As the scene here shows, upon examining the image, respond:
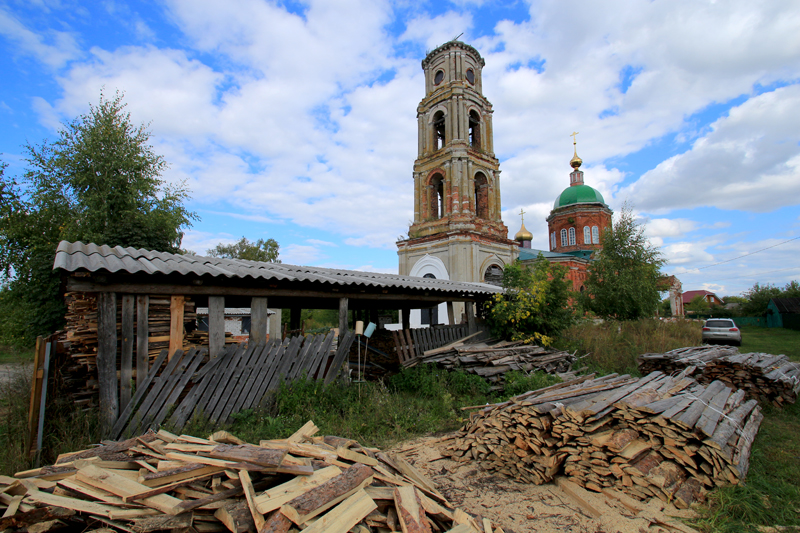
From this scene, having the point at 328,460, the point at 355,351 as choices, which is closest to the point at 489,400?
the point at 355,351

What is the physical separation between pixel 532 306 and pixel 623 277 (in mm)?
9118

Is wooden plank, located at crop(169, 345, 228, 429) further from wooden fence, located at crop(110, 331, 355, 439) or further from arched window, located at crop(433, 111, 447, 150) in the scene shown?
arched window, located at crop(433, 111, 447, 150)

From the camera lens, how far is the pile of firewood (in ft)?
28.5

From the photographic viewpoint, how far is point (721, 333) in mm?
16969

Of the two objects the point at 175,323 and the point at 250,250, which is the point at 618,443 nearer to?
the point at 175,323

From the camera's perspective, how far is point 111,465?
3162 millimetres

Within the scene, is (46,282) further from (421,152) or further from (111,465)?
(421,152)

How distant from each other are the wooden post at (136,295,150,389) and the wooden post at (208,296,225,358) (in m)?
0.83

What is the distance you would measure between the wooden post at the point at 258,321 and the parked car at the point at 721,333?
1940cm

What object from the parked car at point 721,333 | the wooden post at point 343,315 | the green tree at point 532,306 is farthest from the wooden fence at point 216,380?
the parked car at point 721,333

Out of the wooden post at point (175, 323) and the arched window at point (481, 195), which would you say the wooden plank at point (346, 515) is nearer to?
the wooden post at point (175, 323)

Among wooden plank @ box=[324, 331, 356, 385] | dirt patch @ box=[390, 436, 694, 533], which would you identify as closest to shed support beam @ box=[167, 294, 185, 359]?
wooden plank @ box=[324, 331, 356, 385]

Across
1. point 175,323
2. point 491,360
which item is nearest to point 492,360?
point 491,360

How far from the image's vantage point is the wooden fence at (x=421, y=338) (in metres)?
9.32
